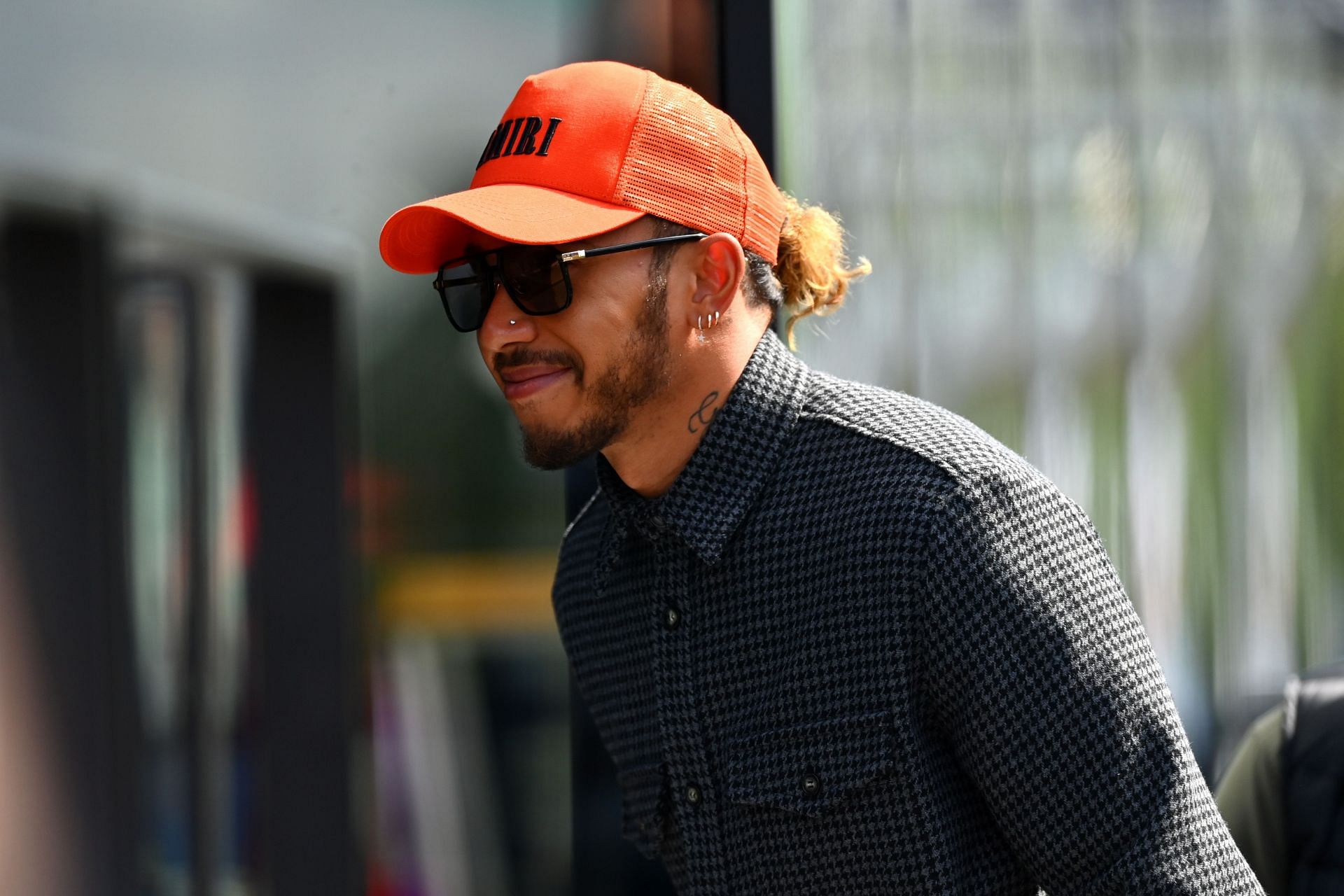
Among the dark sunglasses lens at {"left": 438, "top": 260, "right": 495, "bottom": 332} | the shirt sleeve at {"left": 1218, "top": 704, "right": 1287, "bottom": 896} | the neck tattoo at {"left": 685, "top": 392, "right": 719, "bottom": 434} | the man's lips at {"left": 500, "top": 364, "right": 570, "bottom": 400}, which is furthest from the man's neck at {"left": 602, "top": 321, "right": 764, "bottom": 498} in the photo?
the shirt sleeve at {"left": 1218, "top": 704, "right": 1287, "bottom": 896}

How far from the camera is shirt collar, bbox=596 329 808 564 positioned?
1.52 meters

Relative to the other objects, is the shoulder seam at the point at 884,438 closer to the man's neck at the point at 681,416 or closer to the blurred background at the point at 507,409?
the man's neck at the point at 681,416

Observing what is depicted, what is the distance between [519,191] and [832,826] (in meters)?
0.77

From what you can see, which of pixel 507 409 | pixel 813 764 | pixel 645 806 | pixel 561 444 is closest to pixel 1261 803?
pixel 813 764

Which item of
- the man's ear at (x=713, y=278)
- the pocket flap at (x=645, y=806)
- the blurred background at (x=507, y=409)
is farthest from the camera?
the blurred background at (x=507, y=409)

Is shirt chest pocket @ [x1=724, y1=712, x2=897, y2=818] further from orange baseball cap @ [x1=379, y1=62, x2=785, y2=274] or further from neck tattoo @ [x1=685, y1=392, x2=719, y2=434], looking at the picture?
orange baseball cap @ [x1=379, y1=62, x2=785, y2=274]

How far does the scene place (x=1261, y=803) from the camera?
1.70 meters

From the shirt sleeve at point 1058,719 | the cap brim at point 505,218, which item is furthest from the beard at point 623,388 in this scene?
the shirt sleeve at point 1058,719

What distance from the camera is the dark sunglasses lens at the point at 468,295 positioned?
156cm

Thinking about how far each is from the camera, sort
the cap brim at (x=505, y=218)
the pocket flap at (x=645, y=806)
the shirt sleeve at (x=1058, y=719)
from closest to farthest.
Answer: the shirt sleeve at (x=1058, y=719) → the cap brim at (x=505, y=218) → the pocket flap at (x=645, y=806)

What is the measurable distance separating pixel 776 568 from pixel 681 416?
0.21 metres

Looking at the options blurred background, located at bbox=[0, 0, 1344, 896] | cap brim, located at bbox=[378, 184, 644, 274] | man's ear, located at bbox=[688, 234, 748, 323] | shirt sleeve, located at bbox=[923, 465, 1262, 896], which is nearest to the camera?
shirt sleeve, located at bbox=[923, 465, 1262, 896]

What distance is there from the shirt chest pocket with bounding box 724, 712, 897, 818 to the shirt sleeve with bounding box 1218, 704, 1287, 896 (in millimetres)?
593

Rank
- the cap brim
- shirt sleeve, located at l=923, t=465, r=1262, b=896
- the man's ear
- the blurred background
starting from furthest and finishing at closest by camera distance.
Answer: the blurred background < the man's ear < the cap brim < shirt sleeve, located at l=923, t=465, r=1262, b=896
